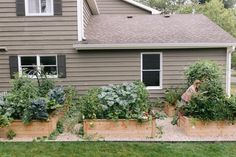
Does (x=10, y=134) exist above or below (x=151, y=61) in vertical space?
below

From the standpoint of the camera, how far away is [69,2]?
9.34 metres

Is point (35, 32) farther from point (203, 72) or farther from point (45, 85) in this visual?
point (203, 72)

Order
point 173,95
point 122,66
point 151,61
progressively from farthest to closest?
1. point 151,61
2. point 122,66
3. point 173,95

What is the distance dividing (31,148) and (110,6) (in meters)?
12.1

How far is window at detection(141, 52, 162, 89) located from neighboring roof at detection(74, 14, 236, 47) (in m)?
0.62

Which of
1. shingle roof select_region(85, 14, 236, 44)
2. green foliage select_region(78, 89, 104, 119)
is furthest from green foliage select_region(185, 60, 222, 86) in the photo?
green foliage select_region(78, 89, 104, 119)

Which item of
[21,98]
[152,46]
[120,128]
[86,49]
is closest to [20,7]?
[86,49]

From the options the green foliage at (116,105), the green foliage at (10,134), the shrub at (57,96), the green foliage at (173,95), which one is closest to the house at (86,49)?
the green foliage at (173,95)

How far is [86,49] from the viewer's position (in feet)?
31.7

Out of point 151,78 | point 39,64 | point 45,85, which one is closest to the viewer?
point 45,85

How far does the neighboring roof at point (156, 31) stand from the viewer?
9.71 m

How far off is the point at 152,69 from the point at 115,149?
4974 mm

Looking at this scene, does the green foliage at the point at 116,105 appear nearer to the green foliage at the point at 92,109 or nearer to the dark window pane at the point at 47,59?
the green foliage at the point at 92,109

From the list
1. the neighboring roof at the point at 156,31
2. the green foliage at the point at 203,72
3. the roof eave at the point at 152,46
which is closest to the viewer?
the green foliage at the point at 203,72
